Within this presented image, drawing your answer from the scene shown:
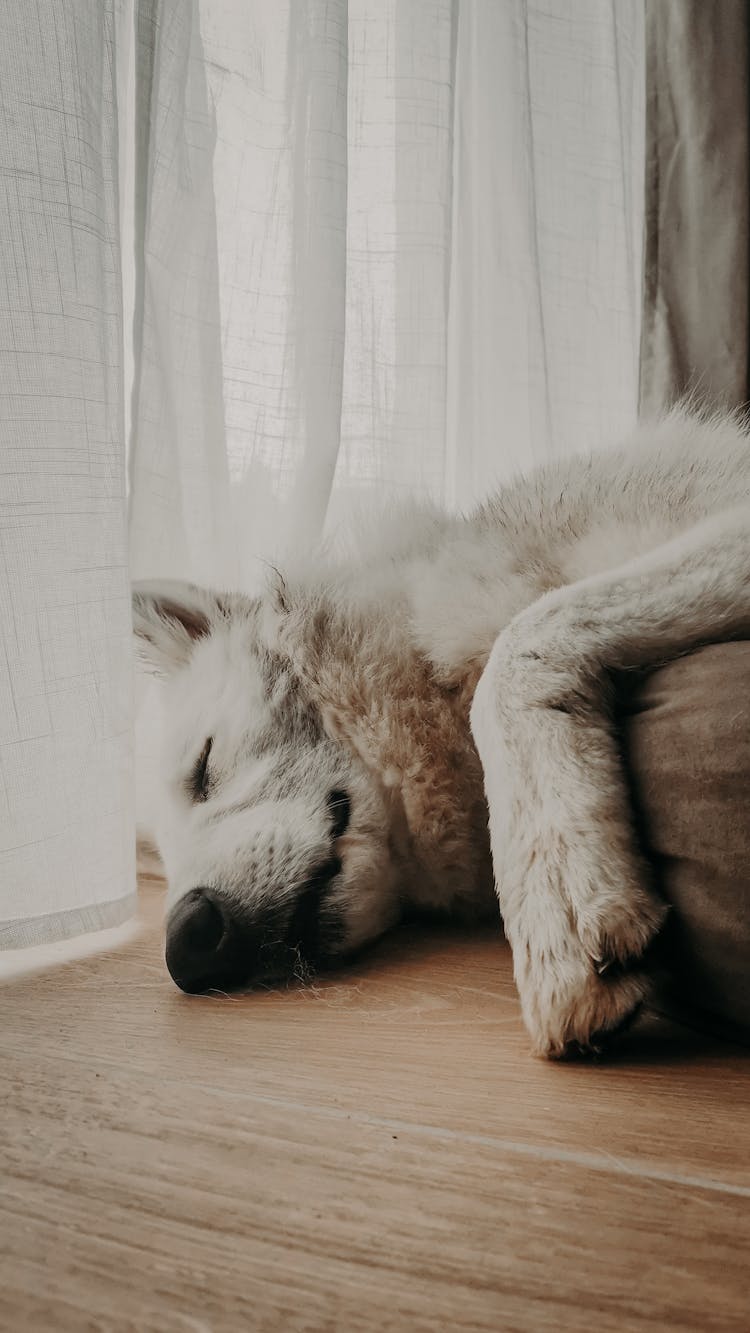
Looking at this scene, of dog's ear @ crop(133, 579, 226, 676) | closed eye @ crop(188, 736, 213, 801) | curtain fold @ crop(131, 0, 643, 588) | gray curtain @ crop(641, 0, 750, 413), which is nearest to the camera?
closed eye @ crop(188, 736, 213, 801)

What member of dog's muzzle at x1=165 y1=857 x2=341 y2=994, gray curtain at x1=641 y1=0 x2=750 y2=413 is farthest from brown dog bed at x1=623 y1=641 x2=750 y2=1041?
gray curtain at x1=641 y1=0 x2=750 y2=413

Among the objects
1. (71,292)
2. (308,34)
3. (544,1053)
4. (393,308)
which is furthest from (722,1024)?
(308,34)

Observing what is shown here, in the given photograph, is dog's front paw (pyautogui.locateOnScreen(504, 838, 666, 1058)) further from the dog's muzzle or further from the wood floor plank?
A: the dog's muzzle

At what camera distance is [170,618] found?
1482mm

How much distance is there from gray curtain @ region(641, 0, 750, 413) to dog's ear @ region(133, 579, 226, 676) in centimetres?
109

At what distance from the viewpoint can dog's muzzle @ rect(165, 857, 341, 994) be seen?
1055mm

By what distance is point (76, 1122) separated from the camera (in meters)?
0.71

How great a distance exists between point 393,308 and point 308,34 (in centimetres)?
44

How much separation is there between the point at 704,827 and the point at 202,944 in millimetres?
535

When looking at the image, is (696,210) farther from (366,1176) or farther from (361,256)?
(366,1176)

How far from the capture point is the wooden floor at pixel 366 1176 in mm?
484

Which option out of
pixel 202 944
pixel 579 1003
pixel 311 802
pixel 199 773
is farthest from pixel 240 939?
pixel 579 1003

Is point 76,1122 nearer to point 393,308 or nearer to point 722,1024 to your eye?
point 722,1024

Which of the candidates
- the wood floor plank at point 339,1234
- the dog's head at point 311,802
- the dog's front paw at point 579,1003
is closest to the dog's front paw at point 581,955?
the dog's front paw at point 579,1003
